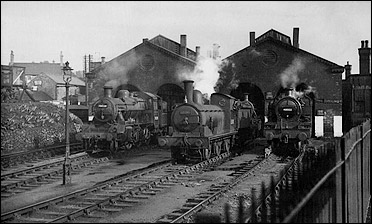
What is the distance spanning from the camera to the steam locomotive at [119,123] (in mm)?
19094

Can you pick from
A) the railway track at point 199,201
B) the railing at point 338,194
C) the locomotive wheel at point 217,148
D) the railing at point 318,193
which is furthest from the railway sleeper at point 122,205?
the locomotive wheel at point 217,148

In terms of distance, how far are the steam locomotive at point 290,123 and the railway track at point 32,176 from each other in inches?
296

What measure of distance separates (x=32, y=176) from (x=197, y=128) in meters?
6.06

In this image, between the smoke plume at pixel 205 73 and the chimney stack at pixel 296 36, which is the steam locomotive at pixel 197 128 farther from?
the chimney stack at pixel 296 36

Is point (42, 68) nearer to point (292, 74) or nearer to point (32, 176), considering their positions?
point (292, 74)

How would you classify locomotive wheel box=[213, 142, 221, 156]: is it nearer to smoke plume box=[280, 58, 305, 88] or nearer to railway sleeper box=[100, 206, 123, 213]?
railway sleeper box=[100, 206, 123, 213]

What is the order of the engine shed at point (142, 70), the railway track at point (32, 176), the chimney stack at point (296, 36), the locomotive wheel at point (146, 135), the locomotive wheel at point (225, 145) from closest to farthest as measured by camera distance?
the railway track at point (32, 176) < the locomotive wheel at point (225, 145) < the locomotive wheel at point (146, 135) < the engine shed at point (142, 70) < the chimney stack at point (296, 36)

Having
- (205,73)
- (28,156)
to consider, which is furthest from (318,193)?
(205,73)

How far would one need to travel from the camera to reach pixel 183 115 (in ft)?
53.9

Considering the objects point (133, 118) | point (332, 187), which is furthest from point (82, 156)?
point (332, 187)

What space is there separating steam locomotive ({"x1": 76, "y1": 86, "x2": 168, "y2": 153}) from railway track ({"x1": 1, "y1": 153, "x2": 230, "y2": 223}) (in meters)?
5.60

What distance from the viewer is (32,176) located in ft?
45.1

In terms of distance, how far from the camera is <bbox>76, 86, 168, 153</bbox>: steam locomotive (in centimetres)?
1909

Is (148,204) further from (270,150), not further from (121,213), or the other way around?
(270,150)
